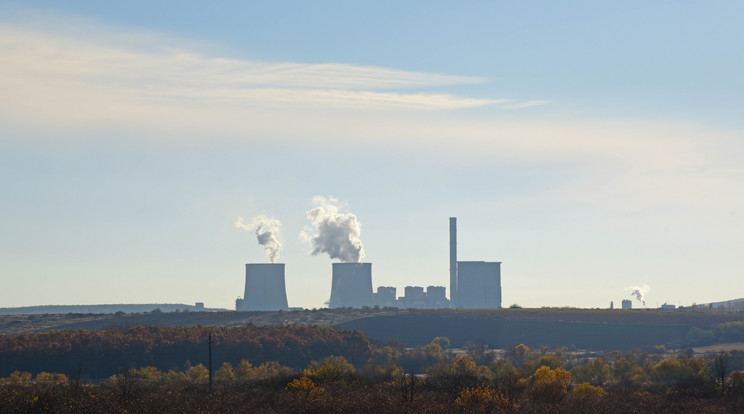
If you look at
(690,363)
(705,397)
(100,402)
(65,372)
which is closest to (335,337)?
(65,372)

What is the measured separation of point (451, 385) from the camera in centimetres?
7188

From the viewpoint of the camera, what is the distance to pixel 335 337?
516 ft

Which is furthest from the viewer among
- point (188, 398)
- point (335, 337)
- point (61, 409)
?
point (335, 337)

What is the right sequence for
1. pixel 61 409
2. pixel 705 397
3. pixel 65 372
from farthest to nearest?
pixel 65 372
pixel 705 397
pixel 61 409

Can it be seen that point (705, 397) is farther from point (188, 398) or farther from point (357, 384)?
point (188, 398)

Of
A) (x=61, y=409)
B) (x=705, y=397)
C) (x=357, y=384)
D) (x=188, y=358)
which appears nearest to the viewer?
(x=61, y=409)

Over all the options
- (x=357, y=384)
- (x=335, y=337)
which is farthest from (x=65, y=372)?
(x=357, y=384)

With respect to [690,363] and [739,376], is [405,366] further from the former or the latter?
[739,376]

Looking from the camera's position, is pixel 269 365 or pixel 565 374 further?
pixel 269 365

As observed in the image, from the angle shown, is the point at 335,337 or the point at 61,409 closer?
the point at 61,409

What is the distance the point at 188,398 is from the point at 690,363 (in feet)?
187

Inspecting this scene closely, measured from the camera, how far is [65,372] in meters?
130

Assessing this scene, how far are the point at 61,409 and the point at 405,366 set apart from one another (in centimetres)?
9742

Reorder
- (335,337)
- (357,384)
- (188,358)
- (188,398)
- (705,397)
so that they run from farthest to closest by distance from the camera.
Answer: (335,337), (188,358), (357,384), (705,397), (188,398)
